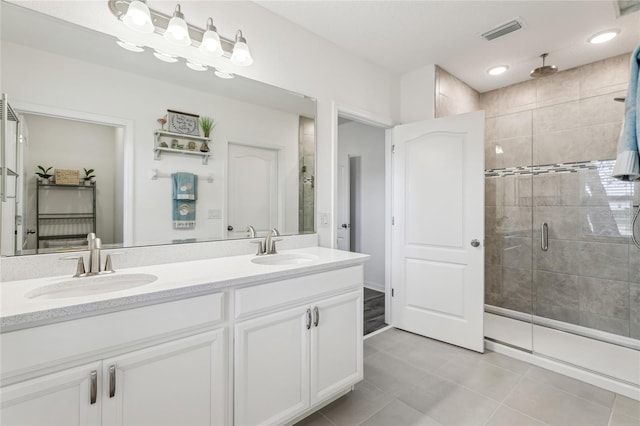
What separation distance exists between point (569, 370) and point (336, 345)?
182cm

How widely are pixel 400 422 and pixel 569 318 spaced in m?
2.22

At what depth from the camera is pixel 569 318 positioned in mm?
2781

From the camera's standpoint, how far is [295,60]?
2236mm

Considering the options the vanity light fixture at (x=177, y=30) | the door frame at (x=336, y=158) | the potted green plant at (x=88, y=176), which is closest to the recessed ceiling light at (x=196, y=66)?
the vanity light fixture at (x=177, y=30)

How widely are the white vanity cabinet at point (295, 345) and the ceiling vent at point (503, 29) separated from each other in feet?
7.14

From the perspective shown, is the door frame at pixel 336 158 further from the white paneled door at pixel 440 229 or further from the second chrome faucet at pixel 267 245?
the second chrome faucet at pixel 267 245

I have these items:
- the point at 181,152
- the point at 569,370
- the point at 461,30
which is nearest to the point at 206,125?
the point at 181,152

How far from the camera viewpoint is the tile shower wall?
2535 millimetres

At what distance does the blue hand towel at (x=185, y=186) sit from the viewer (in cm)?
169

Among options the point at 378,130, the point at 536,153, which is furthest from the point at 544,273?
the point at 378,130

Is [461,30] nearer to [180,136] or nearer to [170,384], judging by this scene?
[180,136]

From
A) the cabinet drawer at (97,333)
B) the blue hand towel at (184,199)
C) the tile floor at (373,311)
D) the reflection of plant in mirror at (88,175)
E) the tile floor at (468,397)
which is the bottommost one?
the tile floor at (468,397)

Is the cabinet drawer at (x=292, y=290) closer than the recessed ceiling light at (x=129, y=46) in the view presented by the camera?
Yes

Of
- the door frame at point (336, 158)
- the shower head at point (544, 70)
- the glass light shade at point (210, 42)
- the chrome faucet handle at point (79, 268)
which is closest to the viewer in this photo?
the chrome faucet handle at point (79, 268)
